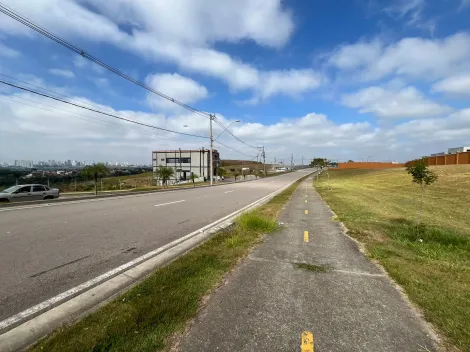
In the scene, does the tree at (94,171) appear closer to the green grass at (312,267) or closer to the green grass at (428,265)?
the green grass at (428,265)

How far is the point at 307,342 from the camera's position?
2.96m

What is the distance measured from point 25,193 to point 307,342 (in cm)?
2478

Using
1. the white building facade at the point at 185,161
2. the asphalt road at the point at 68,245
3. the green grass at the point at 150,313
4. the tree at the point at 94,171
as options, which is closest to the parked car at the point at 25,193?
the asphalt road at the point at 68,245

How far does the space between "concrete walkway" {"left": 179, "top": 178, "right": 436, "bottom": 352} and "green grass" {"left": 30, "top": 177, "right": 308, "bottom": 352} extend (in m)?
0.24

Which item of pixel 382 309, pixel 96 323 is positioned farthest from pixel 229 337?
pixel 382 309

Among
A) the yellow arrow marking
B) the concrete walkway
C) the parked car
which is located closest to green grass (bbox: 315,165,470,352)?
the concrete walkway

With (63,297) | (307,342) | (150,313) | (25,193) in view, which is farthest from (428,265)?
(25,193)

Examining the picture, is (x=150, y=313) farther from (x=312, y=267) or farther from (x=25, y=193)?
(x=25, y=193)

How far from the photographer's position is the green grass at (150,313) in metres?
2.85

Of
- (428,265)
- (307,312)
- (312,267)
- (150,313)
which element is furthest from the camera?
(428,265)

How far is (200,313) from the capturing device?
3545 mm

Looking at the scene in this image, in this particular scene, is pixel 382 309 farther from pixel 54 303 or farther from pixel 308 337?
pixel 54 303

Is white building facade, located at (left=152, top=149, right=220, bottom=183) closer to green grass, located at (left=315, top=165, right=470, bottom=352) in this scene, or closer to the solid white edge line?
green grass, located at (left=315, top=165, right=470, bottom=352)

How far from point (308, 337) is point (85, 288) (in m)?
3.46
